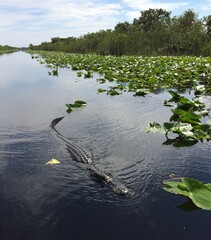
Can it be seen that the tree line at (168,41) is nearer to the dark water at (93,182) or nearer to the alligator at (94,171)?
the dark water at (93,182)

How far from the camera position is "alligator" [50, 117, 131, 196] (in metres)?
2.65

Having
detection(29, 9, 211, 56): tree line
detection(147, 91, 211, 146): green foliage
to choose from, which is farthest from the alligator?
detection(29, 9, 211, 56): tree line

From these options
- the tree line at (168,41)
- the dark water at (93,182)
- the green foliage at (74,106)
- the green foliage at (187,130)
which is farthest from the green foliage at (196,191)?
the tree line at (168,41)

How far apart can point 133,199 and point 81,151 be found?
1.17 meters

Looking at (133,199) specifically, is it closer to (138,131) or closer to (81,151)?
(81,151)

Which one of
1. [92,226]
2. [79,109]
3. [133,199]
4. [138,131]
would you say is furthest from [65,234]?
[79,109]

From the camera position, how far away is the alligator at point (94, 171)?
8.70 feet

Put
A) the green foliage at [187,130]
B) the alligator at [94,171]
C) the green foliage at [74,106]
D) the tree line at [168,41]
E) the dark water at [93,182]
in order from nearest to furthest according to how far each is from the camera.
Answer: the dark water at [93,182] < the alligator at [94,171] < the green foliage at [187,130] < the green foliage at [74,106] < the tree line at [168,41]

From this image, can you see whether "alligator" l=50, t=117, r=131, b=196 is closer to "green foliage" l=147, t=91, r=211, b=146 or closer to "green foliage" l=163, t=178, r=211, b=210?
"green foliage" l=163, t=178, r=211, b=210

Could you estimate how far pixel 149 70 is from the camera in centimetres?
995

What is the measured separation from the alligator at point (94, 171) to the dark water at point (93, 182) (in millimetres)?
65

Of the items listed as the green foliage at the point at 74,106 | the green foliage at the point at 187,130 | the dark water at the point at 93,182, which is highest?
the green foliage at the point at 187,130

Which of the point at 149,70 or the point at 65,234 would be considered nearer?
the point at 65,234

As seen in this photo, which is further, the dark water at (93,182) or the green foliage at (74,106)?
the green foliage at (74,106)
